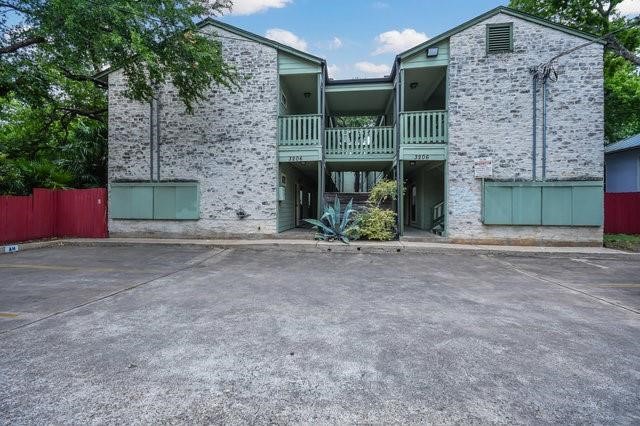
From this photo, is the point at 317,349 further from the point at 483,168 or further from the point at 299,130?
the point at 483,168

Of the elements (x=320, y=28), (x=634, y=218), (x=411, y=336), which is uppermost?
(x=320, y=28)

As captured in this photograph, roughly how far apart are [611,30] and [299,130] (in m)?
14.1

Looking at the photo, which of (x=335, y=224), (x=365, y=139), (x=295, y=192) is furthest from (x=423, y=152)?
(x=295, y=192)

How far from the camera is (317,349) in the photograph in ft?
9.67

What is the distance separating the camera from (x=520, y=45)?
10.5 m

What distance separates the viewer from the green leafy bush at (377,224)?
10.7m

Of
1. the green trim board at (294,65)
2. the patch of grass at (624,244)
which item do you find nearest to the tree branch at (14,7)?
the green trim board at (294,65)

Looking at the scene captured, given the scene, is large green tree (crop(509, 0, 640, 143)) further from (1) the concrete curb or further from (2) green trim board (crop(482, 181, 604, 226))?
(1) the concrete curb

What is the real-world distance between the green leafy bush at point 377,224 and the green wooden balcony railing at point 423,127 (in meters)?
2.76

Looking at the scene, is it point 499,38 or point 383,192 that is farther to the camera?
point 383,192

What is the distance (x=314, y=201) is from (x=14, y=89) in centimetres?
1527

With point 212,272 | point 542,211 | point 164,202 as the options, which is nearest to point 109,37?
point 164,202

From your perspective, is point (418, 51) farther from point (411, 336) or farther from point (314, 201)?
point (314, 201)

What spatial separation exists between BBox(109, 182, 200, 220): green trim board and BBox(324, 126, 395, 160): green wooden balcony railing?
5617mm
